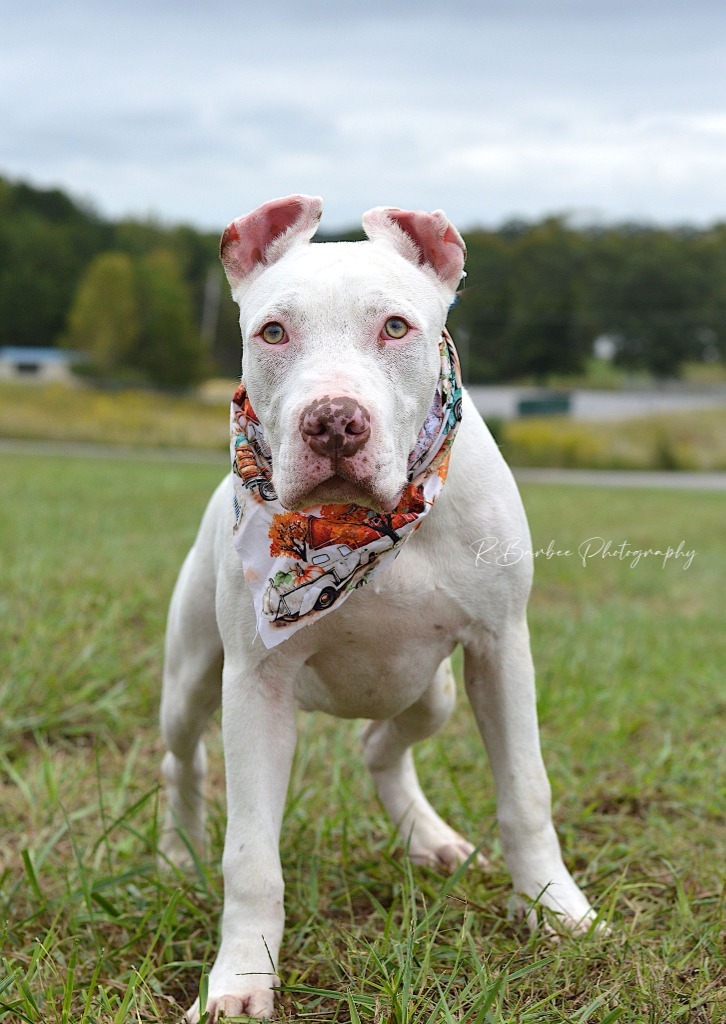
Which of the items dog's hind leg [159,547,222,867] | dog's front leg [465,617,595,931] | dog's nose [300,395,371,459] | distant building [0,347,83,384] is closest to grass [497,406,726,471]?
distant building [0,347,83,384]

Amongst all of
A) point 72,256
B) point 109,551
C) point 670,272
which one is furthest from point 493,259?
point 109,551

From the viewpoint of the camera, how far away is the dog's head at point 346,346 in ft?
7.40

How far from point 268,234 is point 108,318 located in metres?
42.1

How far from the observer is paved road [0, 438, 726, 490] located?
2388 cm

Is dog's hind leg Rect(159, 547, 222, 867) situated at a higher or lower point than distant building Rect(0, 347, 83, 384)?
higher

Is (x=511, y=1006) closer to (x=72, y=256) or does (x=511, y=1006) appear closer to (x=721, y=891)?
(x=721, y=891)

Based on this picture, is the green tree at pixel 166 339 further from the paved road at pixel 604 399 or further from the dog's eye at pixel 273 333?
the dog's eye at pixel 273 333

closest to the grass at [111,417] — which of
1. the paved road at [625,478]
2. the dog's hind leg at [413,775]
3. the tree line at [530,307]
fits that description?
the tree line at [530,307]

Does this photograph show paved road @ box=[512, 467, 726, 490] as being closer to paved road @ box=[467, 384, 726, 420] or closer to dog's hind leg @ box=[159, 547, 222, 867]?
paved road @ box=[467, 384, 726, 420]

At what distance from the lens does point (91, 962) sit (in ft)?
8.99

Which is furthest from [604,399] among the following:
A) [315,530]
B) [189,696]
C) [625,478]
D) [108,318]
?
[315,530]

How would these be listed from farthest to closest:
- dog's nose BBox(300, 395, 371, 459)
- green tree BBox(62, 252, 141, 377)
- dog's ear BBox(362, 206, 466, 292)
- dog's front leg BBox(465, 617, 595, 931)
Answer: green tree BBox(62, 252, 141, 377), dog's front leg BBox(465, 617, 595, 931), dog's ear BBox(362, 206, 466, 292), dog's nose BBox(300, 395, 371, 459)

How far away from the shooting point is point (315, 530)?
262 centimetres

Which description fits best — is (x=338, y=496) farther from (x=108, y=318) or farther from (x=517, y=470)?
(x=108, y=318)
